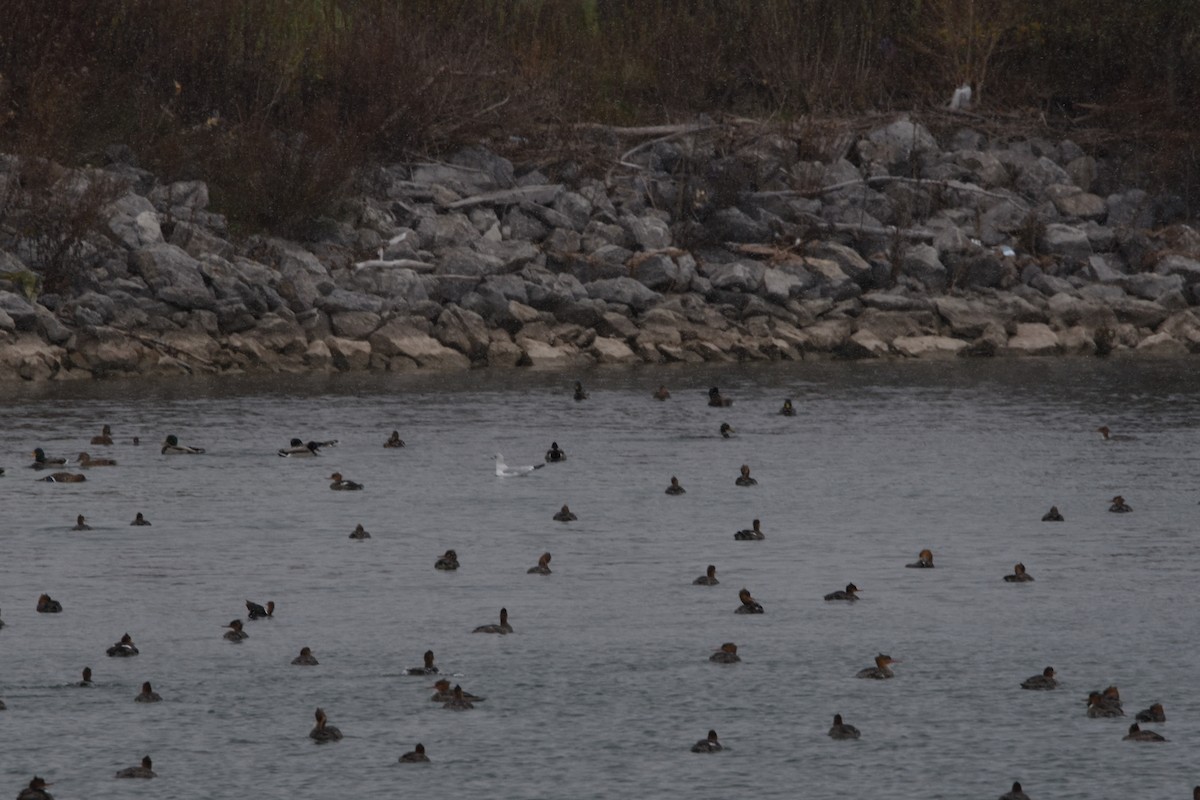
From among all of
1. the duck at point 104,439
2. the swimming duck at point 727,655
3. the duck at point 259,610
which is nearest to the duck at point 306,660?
the duck at point 259,610

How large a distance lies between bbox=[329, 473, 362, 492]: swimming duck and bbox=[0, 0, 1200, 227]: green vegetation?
2222cm

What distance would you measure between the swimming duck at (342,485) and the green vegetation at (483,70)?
2222cm

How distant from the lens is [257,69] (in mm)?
60812

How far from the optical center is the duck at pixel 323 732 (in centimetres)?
1981

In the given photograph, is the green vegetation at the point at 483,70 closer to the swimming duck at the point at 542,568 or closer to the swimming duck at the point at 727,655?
the swimming duck at the point at 542,568

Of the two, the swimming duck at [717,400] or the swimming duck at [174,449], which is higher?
the swimming duck at [717,400]

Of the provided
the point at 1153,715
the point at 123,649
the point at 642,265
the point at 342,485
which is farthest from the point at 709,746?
the point at 642,265

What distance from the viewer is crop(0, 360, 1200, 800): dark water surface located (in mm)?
19469

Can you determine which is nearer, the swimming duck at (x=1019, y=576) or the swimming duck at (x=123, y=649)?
the swimming duck at (x=123, y=649)

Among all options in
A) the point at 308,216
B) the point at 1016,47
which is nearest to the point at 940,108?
the point at 1016,47

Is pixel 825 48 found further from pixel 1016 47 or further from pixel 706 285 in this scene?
pixel 706 285

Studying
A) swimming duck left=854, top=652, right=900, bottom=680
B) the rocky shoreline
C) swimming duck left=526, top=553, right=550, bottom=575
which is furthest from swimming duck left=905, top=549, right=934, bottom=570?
the rocky shoreline

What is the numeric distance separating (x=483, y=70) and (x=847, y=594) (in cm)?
3909

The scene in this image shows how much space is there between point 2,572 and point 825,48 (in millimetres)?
44866
